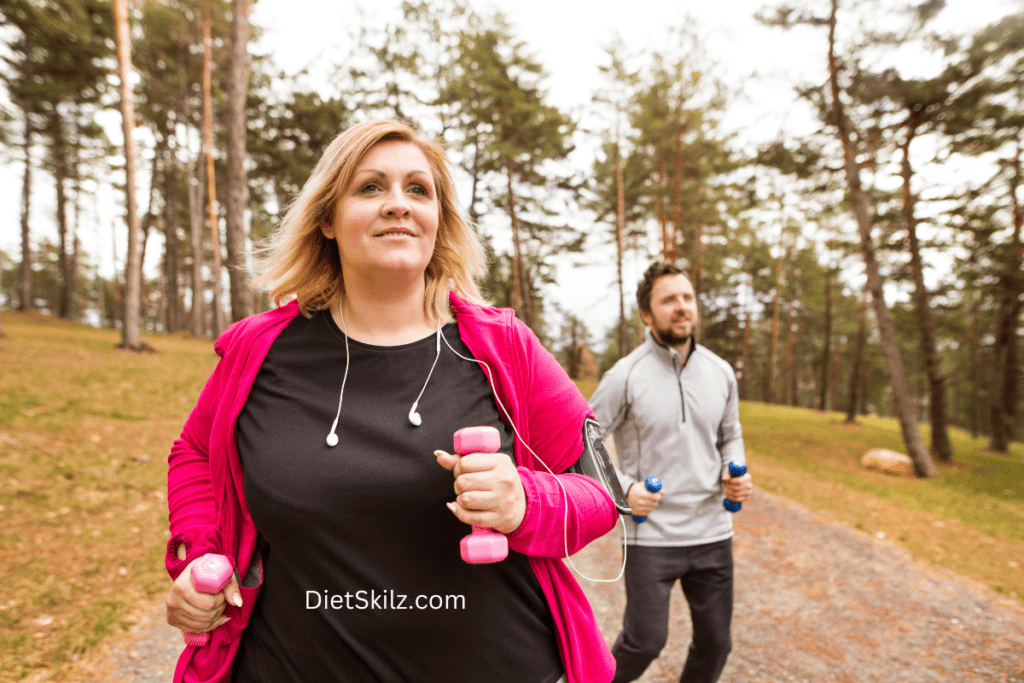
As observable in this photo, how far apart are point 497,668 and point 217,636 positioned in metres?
0.77

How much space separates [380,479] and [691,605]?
8.30 ft

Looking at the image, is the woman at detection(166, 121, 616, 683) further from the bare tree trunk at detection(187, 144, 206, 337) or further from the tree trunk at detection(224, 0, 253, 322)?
the bare tree trunk at detection(187, 144, 206, 337)

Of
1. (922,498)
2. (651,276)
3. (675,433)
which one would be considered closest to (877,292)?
(922,498)

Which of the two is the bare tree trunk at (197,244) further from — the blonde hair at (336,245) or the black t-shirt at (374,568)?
the black t-shirt at (374,568)

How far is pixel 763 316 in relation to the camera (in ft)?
118

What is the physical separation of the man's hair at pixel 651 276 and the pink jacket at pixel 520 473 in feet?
6.94

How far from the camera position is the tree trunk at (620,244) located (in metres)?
19.1

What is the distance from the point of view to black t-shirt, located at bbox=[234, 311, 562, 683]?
1277 millimetres

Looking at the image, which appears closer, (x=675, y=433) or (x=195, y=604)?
(x=195, y=604)

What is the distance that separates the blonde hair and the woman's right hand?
83cm

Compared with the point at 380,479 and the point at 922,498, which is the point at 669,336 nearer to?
the point at 380,479

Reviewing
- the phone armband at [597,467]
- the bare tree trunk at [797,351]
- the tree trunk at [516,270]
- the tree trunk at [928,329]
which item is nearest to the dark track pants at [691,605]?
the phone armband at [597,467]

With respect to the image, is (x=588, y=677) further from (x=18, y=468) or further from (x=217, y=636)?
(x=18, y=468)

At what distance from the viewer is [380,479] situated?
1279 mm
